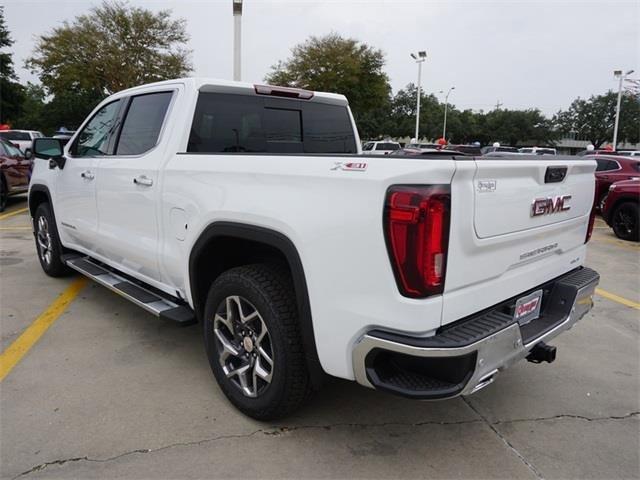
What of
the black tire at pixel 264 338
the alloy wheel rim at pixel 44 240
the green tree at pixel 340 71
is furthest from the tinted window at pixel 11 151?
the green tree at pixel 340 71

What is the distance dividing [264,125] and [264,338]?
177cm

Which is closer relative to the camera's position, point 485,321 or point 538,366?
point 485,321

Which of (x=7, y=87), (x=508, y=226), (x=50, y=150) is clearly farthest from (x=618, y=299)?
(x=7, y=87)

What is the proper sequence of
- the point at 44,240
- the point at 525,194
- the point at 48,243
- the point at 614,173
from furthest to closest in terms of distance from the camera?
1. the point at 614,173
2. the point at 44,240
3. the point at 48,243
4. the point at 525,194

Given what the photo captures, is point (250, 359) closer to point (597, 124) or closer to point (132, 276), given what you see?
point (132, 276)

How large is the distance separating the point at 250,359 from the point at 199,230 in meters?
0.81

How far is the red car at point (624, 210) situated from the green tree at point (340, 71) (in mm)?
23718

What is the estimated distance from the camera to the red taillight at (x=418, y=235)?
1995 mm

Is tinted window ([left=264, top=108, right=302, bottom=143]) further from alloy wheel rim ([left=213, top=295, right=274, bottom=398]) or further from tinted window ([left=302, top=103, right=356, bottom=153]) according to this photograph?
alloy wheel rim ([left=213, top=295, right=274, bottom=398])

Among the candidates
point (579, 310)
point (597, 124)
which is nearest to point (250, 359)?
point (579, 310)

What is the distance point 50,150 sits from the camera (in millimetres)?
4832

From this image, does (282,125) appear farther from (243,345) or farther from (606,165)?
(606,165)

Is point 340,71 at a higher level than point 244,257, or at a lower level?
higher

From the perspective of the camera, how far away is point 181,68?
98.3ft
